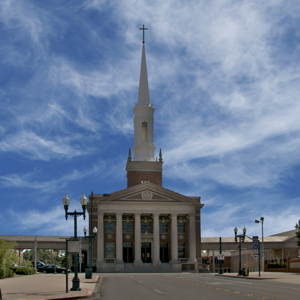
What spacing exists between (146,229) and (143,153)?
13819 mm

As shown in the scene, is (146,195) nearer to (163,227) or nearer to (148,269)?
(163,227)

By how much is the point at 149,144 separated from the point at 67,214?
54362mm

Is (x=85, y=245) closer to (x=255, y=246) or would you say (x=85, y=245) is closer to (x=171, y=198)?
(x=171, y=198)

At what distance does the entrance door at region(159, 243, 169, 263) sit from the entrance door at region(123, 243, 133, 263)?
500 cm

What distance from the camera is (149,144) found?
80.3 meters

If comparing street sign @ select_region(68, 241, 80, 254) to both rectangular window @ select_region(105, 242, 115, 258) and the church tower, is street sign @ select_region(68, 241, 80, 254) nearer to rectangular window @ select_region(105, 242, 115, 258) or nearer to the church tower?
rectangular window @ select_region(105, 242, 115, 258)

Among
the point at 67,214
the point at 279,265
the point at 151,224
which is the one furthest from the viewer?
the point at 151,224

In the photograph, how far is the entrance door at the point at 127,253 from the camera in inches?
2891

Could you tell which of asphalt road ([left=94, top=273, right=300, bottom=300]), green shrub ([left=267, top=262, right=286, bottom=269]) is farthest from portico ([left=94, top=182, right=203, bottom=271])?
asphalt road ([left=94, top=273, right=300, bottom=300])

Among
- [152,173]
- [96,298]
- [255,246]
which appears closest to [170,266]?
[152,173]

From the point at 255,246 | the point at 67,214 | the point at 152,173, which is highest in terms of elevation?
the point at 152,173

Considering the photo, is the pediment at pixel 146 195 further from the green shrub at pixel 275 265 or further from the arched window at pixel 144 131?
the green shrub at pixel 275 265

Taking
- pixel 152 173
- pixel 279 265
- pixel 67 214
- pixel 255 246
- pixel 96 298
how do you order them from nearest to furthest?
pixel 96 298, pixel 67 214, pixel 255 246, pixel 279 265, pixel 152 173

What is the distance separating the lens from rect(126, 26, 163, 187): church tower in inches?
3135
